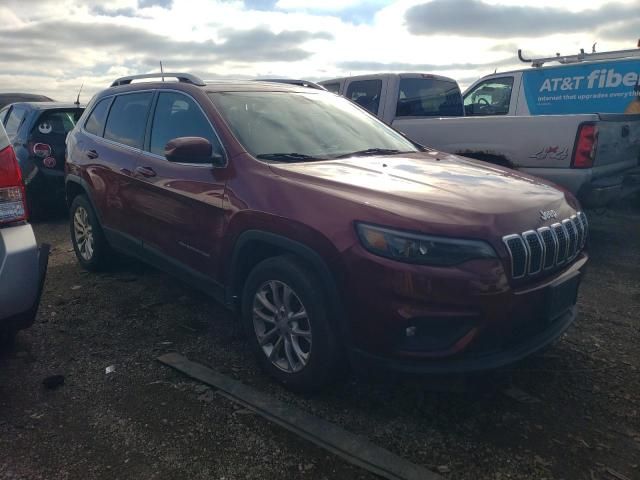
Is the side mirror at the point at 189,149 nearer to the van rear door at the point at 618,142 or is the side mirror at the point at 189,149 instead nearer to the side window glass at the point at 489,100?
the van rear door at the point at 618,142

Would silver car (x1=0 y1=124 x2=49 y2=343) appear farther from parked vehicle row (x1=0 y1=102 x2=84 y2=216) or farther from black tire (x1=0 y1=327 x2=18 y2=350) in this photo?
parked vehicle row (x1=0 y1=102 x2=84 y2=216)

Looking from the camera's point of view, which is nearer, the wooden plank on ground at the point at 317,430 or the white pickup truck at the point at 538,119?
the wooden plank on ground at the point at 317,430

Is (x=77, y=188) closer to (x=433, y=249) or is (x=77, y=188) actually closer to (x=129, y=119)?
(x=129, y=119)

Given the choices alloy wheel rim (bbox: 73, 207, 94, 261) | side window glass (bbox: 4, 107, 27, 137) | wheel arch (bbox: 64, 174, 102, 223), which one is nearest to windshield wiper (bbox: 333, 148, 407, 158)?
wheel arch (bbox: 64, 174, 102, 223)

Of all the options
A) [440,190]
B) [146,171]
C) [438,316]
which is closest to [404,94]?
[146,171]

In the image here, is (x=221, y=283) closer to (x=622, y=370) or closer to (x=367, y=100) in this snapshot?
(x=622, y=370)

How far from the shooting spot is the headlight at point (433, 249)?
2.46 m

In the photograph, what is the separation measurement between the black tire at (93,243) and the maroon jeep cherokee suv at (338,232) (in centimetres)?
67

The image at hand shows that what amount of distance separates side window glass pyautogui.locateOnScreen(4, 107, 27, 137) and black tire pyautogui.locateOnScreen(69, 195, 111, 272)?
3.10 m

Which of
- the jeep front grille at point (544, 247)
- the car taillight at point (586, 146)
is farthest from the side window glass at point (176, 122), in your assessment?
the car taillight at point (586, 146)

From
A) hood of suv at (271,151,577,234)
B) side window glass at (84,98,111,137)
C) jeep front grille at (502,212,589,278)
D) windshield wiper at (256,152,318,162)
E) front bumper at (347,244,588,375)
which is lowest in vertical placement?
front bumper at (347,244,588,375)

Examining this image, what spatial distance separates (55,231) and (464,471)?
633cm

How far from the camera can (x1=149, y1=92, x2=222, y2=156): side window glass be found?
359cm

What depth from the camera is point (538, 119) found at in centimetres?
557
